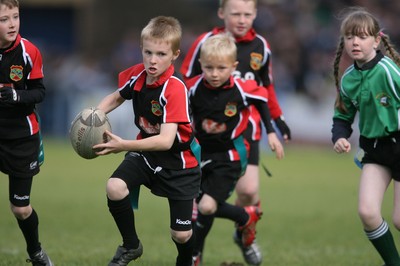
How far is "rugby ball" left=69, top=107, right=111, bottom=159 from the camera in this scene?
5.54 m

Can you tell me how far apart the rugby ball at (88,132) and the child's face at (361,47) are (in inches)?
74.3

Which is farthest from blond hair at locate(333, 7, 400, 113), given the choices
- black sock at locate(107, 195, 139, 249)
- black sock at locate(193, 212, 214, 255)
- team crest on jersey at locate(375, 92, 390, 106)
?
black sock at locate(107, 195, 139, 249)

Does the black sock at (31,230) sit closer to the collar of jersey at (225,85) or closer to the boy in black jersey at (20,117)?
the boy in black jersey at (20,117)

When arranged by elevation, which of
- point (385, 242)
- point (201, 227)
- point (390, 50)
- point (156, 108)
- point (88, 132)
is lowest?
point (201, 227)

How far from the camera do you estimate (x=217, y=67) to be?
6.50m

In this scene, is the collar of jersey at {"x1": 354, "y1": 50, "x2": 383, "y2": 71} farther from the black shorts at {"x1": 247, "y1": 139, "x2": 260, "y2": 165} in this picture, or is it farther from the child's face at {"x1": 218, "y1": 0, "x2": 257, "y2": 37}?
the black shorts at {"x1": 247, "y1": 139, "x2": 260, "y2": 165}

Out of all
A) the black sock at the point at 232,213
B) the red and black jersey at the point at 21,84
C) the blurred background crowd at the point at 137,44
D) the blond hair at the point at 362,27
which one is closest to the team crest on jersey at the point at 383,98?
the blond hair at the point at 362,27

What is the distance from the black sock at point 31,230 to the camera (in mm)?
6164

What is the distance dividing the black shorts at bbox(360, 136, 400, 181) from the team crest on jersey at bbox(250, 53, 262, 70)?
160cm

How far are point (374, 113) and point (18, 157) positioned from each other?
105 inches

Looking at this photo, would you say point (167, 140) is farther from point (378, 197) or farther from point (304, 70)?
point (304, 70)

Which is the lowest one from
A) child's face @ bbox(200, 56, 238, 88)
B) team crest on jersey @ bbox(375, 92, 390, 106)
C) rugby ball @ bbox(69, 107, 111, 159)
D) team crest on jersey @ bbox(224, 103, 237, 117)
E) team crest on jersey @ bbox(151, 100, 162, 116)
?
team crest on jersey @ bbox(224, 103, 237, 117)

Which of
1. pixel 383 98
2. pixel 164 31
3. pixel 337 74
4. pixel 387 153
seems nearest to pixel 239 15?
pixel 337 74

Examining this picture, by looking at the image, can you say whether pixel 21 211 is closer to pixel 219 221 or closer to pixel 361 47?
pixel 361 47
